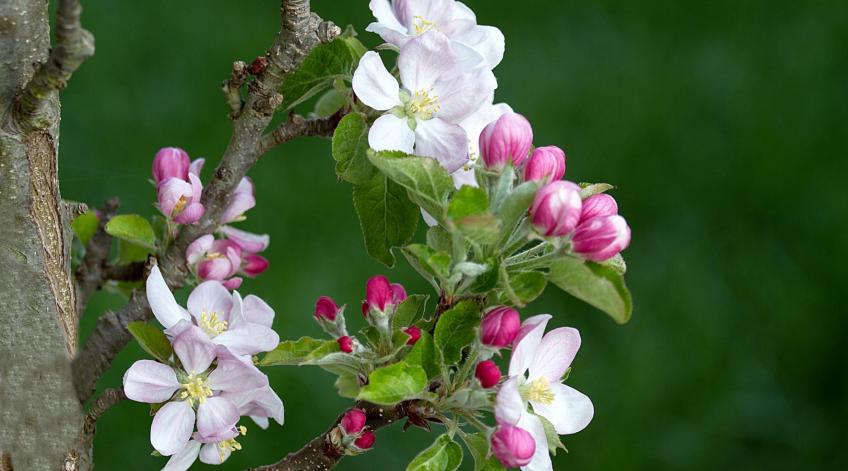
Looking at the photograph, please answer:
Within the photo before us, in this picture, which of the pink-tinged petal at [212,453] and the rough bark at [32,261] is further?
the pink-tinged petal at [212,453]

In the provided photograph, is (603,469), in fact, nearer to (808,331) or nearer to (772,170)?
(808,331)

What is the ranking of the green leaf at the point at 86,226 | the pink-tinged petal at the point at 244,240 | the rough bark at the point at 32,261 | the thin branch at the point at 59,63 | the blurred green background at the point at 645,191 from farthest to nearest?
the blurred green background at the point at 645,191 → the green leaf at the point at 86,226 → the pink-tinged petal at the point at 244,240 → the rough bark at the point at 32,261 → the thin branch at the point at 59,63

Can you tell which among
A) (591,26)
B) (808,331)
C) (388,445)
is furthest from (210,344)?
(591,26)

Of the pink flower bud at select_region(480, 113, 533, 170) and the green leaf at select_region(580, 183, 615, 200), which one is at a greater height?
the pink flower bud at select_region(480, 113, 533, 170)

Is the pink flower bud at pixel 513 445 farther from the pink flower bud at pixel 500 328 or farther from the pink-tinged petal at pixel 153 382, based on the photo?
the pink-tinged petal at pixel 153 382

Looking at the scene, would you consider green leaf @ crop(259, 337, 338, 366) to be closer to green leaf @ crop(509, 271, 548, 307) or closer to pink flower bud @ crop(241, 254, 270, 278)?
green leaf @ crop(509, 271, 548, 307)

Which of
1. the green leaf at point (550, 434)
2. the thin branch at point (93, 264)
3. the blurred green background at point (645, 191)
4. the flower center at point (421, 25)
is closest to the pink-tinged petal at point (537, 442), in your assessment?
the green leaf at point (550, 434)

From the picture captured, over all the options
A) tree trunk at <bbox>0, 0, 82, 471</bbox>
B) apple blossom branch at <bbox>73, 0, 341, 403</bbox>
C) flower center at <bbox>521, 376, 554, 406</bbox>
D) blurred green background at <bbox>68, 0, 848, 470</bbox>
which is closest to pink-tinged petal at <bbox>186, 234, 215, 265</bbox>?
apple blossom branch at <bbox>73, 0, 341, 403</bbox>
